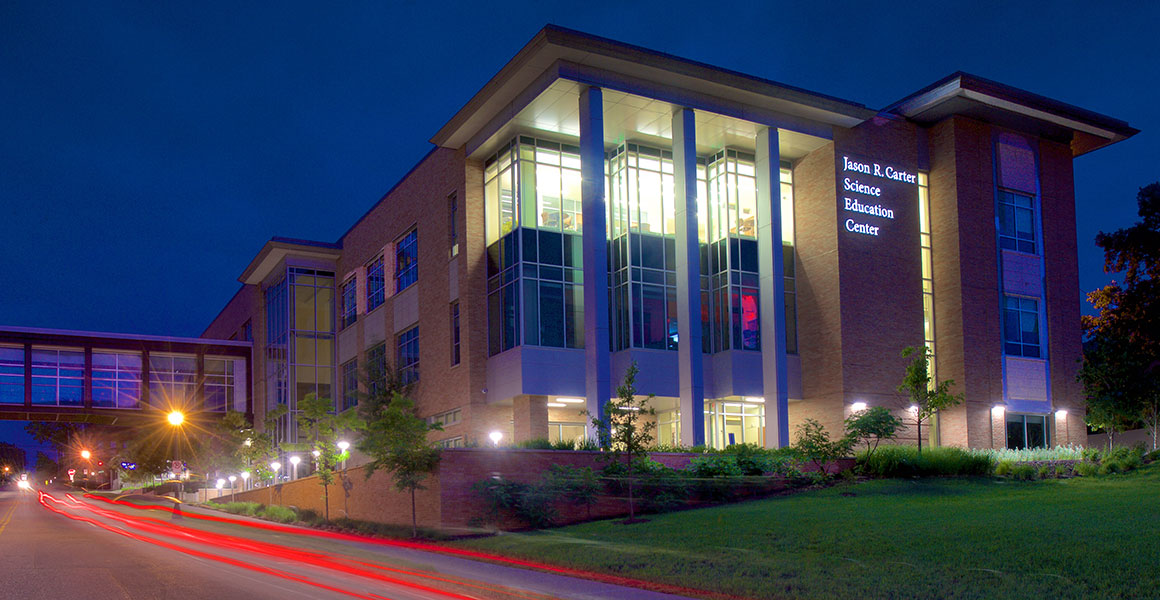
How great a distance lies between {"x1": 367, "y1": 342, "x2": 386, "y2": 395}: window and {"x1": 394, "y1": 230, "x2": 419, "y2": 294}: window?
3609 millimetres

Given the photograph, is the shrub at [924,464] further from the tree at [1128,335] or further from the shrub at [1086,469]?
the tree at [1128,335]

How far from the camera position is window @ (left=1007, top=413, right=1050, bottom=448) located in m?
40.2

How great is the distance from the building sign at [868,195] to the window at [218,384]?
4544 centimetres

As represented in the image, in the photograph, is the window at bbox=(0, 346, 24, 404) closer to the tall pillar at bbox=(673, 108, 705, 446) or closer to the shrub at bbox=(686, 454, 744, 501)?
the tall pillar at bbox=(673, 108, 705, 446)

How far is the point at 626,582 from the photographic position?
53.3 ft

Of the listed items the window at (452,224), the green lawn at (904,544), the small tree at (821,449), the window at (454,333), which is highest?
the window at (452,224)

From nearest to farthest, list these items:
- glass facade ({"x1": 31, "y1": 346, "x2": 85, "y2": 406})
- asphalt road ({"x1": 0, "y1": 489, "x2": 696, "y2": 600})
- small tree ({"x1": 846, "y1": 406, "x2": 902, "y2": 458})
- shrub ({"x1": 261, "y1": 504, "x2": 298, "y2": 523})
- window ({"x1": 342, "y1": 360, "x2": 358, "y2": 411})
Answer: asphalt road ({"x1": 0, "y1": 489, "x2": 696, "y2": 600})
small tree ({"x1": 846, "y1": 406, "x2": 902, "y2": 458})
shrub ({"x1": 261, "y1": 504, "x2": 298, "y2": 523})
window ({"x1": 342, "y1": 360, "x2": 358, "y2": 411})
glass facade ({"x1": 31, "y1": 346, "x2": 85, "y2": 406})

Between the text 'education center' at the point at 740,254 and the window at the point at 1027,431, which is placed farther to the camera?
the window at the point at 1027,431

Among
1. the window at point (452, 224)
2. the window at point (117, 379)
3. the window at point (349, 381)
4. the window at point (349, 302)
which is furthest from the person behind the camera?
the window at point (117, 379)

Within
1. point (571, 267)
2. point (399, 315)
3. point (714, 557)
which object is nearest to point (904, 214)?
point (571, 267)

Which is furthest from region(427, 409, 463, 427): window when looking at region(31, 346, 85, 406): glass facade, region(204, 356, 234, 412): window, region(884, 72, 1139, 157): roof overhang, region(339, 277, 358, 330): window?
region(31, 346, 85, 406): glass facade

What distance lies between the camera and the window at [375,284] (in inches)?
2026

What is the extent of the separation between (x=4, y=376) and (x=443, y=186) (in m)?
33.2

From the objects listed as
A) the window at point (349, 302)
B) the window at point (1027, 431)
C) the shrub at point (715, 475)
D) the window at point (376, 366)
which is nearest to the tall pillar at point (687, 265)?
the shrub at point (715, 475)
